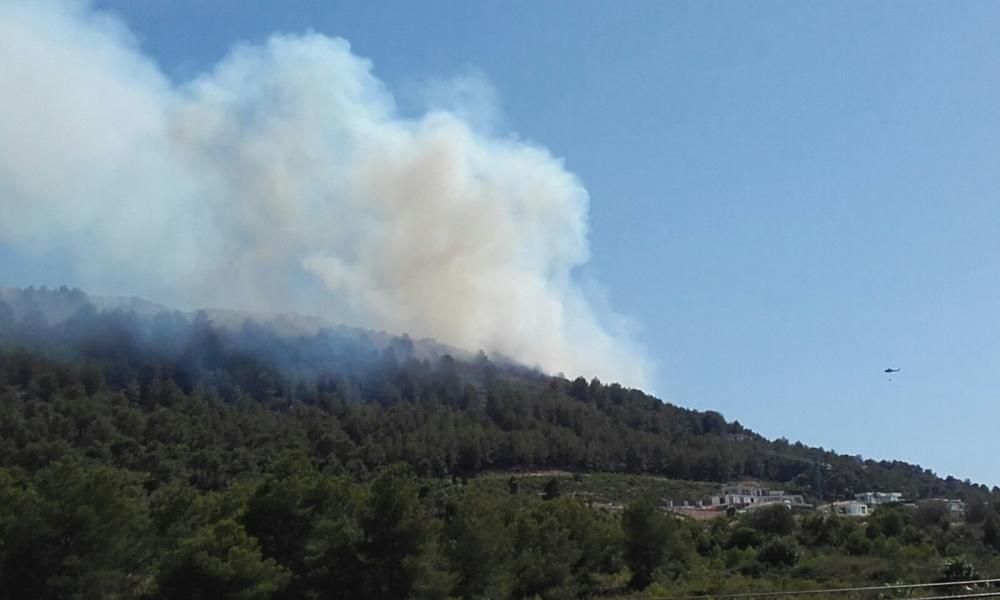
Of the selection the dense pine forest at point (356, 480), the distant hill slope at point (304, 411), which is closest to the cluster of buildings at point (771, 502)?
the dense pine forest at point (356, 480)

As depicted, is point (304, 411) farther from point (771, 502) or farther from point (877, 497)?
point (877, 497)

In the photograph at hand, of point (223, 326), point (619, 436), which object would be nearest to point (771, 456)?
point (619, 436)

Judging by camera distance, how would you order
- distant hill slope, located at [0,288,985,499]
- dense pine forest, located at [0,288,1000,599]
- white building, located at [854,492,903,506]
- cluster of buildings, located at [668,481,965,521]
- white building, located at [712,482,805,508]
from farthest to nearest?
white building, located at [854,492,903,506]
white building, located at [712,482,805,508]
cluster of buildings, located at [668,481,965,521]
distant hill slope, located at [0,288,985,499]
dense pine forest, located at [0,288,1000,599]

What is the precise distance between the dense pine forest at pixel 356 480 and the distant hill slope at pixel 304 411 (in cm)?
50

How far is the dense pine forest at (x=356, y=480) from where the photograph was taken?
35.4 meters

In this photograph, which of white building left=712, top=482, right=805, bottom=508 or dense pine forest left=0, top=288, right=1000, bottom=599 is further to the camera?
white building left=712, top=482, right=805, bottom=508

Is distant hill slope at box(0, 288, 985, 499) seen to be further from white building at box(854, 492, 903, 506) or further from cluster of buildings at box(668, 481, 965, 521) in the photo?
cluster of buildings at box(668, 481, 965, 521)

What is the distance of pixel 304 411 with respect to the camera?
136750 mm

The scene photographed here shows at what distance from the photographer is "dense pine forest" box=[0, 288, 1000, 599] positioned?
116 ft

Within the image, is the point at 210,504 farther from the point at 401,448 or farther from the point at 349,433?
the point at 349,433

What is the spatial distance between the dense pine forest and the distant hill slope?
0.50m

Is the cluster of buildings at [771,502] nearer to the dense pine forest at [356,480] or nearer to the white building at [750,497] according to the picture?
the white building at [750,497]

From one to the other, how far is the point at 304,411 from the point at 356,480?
47881 mm

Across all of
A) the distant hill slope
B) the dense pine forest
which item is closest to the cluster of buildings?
the dense pine forest
